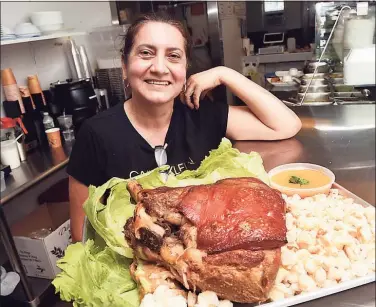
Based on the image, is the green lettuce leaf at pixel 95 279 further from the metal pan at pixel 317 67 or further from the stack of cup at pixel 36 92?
the stack of cup at pixel 36 92

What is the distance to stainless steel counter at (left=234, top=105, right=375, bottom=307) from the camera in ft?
1.35

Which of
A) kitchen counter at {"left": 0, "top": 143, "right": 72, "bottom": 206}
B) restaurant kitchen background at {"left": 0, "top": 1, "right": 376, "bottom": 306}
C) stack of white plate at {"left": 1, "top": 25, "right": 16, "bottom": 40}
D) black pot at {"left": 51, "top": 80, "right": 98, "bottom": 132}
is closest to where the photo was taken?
restaurant kitchen background at {"left": 0, "top": 1, "right": 376, "bottom": 306}

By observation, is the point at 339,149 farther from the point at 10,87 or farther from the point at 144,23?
the point at 10,87

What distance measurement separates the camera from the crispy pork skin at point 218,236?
1.55 feet

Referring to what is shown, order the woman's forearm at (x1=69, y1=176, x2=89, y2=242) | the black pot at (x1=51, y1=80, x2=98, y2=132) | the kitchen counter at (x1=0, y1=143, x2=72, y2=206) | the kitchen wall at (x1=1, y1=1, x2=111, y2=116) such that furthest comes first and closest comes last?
the kitchen wall at (x1=1, y1=1, x2=111, y2=116) → the kitchen counter at (x1=0, y1=143, x2=72, y2=206) → the black pot at (x1=51, y1=80, x2=98, y2=132) → the woman's forearm at (x1=69, y1=176, x2=89, y2=242)

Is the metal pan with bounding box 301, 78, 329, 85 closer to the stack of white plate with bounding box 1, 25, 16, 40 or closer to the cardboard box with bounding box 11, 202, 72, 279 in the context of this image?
the cardboard box with bounding box 11, 202, 72, 279

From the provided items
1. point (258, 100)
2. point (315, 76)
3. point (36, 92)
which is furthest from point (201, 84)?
point (36, 92)

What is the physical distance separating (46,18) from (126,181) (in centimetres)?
141

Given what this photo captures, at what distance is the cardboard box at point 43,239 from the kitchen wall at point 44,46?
61 centimetres

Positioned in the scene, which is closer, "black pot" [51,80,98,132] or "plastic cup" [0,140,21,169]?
"black pot" [51,80,98,132]

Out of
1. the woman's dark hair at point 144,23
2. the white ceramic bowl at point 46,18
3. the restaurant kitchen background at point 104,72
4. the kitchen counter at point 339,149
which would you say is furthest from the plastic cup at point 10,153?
the kitchen counter at point 339,149

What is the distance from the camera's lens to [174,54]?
631 millimetres

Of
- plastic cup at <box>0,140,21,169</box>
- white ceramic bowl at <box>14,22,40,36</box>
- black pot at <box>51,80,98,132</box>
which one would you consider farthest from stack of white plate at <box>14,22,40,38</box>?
plastic cup at <box>0,140,21,169</box>

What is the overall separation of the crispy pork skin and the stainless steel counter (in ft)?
0.26
